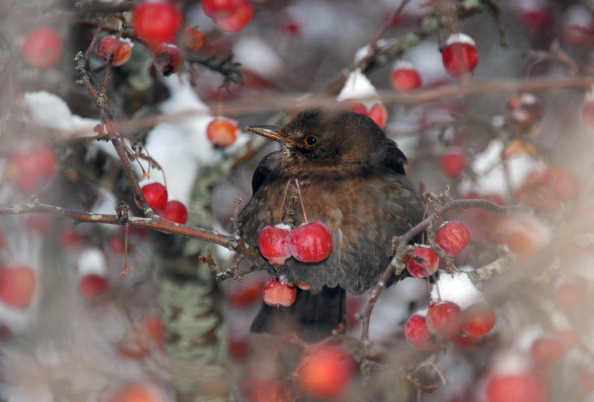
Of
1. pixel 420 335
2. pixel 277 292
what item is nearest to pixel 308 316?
pixel 277 292

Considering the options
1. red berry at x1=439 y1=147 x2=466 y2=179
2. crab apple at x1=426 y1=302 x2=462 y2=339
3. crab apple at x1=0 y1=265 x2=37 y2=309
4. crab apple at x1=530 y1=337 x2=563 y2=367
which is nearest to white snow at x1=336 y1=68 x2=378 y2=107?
red berry at x1=439 y1=147 x2=466 y2=179

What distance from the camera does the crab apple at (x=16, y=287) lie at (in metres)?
3.89

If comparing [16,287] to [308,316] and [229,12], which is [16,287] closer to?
[308,316]

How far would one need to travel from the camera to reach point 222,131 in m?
3.57

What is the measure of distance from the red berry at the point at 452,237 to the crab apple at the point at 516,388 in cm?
111

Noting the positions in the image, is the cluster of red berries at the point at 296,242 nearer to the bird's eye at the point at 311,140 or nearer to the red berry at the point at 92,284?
the bird's eye at the point at 311,140

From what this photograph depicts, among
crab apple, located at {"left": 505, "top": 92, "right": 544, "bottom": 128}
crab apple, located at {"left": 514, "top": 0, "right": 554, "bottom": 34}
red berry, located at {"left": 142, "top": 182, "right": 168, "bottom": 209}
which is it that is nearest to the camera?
red berry, located at {"left": 142, "top": 182, "right": 168, "bottom": 209}

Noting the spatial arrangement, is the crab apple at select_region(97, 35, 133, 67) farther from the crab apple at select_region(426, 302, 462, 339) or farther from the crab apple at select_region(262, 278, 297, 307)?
the crab apple at select_region(426, 302, 462, 339)

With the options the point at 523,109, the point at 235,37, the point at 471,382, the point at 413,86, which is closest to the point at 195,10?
the point at 235,37

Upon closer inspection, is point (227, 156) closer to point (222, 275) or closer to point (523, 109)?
point (222, 275)

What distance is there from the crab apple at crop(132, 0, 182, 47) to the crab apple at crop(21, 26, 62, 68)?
44 centimetres

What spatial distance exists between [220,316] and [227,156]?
0.85m

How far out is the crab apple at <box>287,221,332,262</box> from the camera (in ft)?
8.33

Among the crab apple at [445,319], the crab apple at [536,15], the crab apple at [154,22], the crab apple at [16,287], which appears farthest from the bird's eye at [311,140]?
the crab apple at [536,15]
